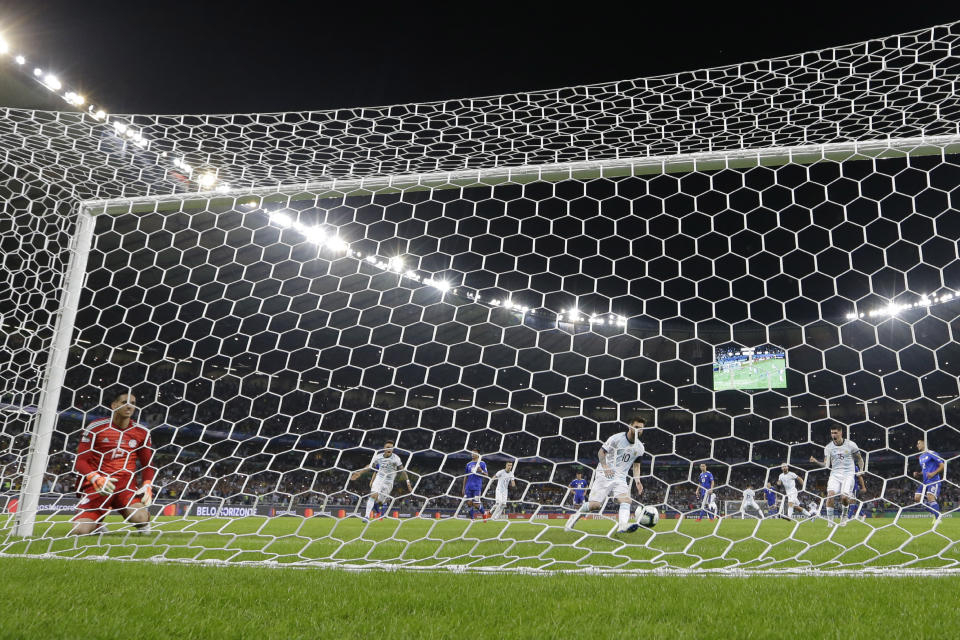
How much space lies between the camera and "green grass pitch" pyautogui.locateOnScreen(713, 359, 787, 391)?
69.7 feet

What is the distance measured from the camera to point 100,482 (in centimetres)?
468

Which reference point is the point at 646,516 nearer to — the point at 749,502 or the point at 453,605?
the point at 453,605

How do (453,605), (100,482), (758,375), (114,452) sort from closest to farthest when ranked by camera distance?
1. (453,605)
2. (100,482)
3. (114,452)
4. (758,375)

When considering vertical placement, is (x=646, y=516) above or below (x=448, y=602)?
below

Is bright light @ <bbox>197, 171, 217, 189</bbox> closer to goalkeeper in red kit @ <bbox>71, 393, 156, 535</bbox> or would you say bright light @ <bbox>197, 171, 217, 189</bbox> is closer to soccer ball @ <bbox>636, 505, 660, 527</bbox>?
goalkeeper in red kit @ <bbox>71, 393, 156, 535</bbox>

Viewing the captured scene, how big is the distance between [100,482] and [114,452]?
1.42 ft

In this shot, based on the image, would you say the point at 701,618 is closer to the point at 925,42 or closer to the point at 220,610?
the point at 220,610

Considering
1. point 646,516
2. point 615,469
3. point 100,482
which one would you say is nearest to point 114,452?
point 100,482

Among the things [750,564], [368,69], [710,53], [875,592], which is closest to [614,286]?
[710,53]

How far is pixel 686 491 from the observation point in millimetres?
24688

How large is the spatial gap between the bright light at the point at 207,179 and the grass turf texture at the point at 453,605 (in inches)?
134

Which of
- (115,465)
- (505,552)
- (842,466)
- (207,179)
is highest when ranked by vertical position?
(207,179)

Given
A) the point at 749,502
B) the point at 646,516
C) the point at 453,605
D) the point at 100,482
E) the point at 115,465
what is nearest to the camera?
the point at 453,605

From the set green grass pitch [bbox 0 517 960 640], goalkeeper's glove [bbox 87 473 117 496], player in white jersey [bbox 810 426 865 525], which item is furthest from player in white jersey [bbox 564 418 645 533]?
goalkeeper's glove [bbox 87 473 117 496]
